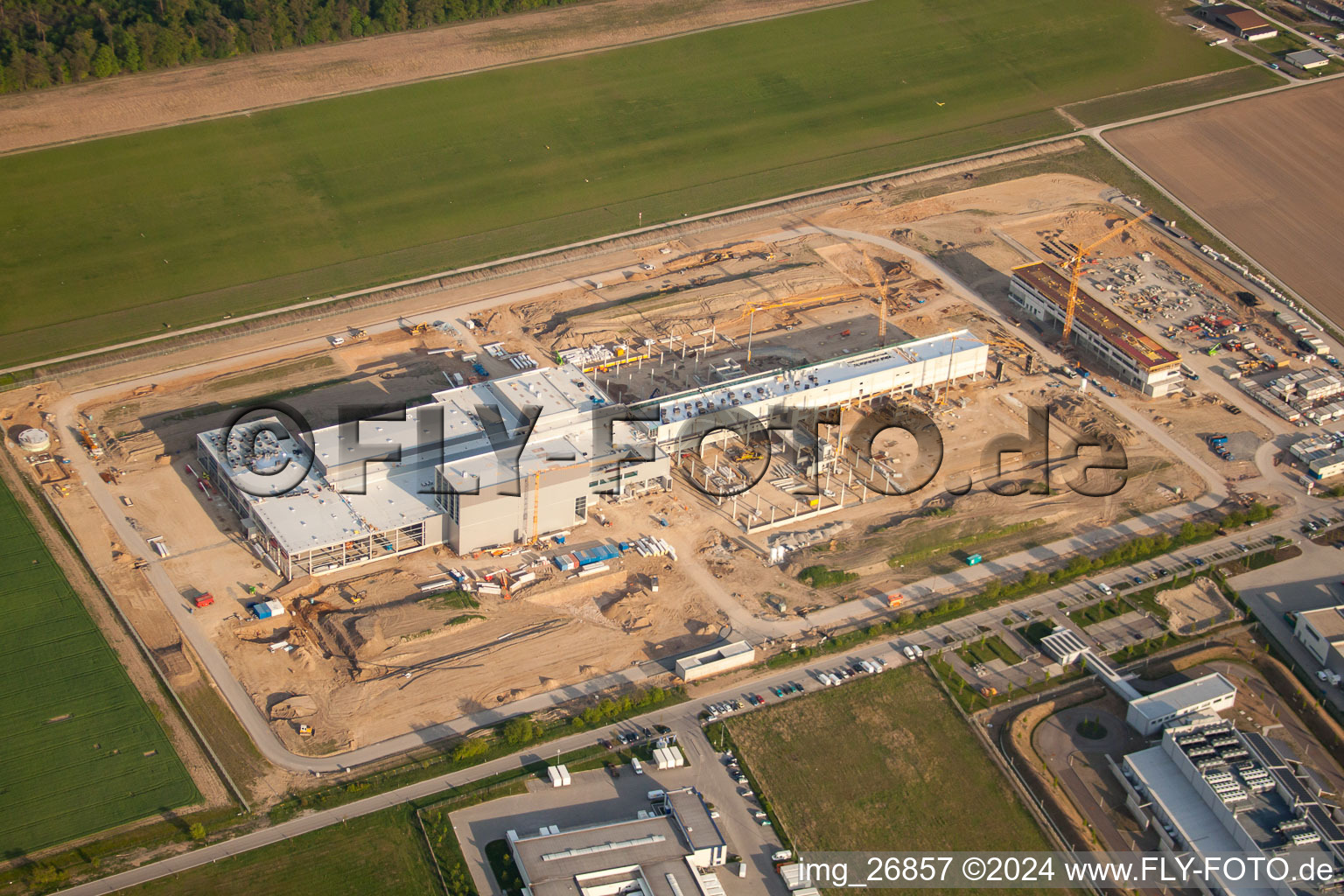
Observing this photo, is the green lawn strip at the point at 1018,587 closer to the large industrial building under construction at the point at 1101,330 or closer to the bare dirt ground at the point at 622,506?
the bare dirt ground at the point at 622,506

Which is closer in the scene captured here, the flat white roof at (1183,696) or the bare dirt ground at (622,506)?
the flat white roof at (1183,696)

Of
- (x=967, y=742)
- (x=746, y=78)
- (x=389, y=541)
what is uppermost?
(x=746, y=78)

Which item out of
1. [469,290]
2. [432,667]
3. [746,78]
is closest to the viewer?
[432,667]

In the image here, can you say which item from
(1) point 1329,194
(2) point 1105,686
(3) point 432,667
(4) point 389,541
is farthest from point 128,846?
(1) point 1329,194

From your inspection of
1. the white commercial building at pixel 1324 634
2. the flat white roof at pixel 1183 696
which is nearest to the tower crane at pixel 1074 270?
the white commercial building at pixel 1324 634

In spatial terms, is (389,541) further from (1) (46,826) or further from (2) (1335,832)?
(2) (1335,832)

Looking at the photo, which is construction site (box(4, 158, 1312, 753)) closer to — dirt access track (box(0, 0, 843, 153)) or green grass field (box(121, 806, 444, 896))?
green grass field (box(121, 806, 444, 896))

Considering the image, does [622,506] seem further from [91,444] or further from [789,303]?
[91,444]

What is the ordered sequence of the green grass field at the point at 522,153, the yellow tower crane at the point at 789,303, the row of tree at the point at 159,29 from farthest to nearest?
the row of tree at the point at 159,29 < the green grass field at the point at 522,153 < the yellow tower crane at the point at 789,303

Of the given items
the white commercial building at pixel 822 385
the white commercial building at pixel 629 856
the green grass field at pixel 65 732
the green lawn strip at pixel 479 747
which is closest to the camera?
the white commercial building at pixel 629 856
